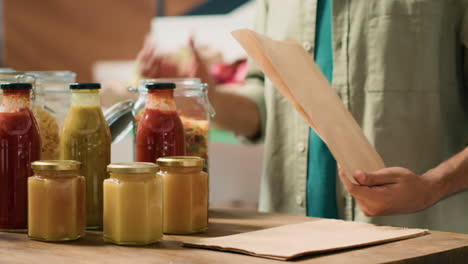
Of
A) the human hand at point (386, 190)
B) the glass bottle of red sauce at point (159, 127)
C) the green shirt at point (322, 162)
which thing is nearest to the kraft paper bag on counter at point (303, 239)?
the human hand at point (386, 190)

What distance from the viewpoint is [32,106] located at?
1276 millimetres

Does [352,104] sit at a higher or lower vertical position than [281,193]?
higher

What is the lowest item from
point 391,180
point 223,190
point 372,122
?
point 223,190

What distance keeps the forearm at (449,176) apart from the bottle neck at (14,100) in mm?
778

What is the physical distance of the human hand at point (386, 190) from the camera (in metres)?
1.29

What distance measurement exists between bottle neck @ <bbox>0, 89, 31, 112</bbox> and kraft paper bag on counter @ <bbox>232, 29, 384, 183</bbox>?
14.3 inches

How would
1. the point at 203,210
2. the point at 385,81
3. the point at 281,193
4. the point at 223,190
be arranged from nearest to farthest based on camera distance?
the point at 203,210 → the point at 385,81 → the point at 281,193 → the point at 223,190

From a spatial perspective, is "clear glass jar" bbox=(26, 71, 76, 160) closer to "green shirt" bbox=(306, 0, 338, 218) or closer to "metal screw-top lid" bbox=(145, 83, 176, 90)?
"metal screw-top lid" bbox=(145, 83, 176, 90)

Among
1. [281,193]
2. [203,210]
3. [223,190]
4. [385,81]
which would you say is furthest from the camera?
[223,190]

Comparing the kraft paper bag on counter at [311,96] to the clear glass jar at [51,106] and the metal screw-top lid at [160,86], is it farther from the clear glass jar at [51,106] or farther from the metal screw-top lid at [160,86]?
the clear glass jar at [51,106]

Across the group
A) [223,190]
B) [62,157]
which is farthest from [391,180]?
[223,190]

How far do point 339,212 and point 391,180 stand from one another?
0.37 metres

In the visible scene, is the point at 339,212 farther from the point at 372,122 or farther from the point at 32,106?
the point at 32,106

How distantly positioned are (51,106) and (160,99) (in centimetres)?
24
